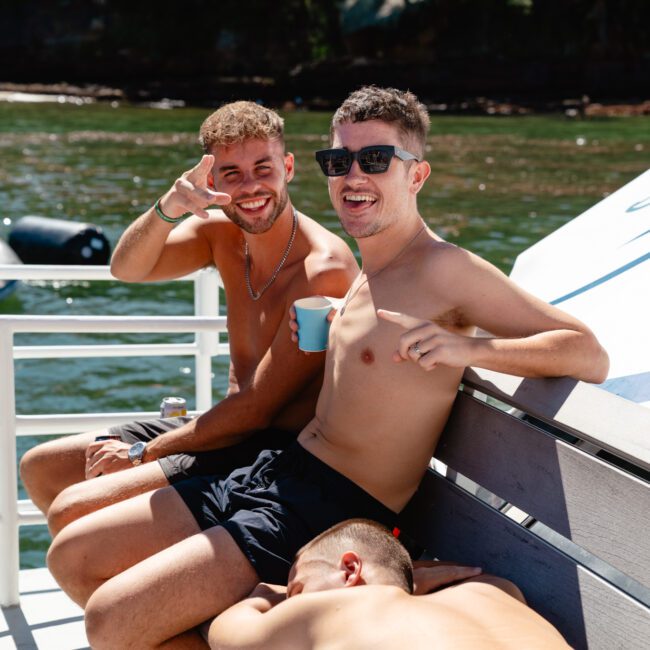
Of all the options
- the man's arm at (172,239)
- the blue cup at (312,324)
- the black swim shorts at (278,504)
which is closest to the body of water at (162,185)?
the man's arm at (172,239)

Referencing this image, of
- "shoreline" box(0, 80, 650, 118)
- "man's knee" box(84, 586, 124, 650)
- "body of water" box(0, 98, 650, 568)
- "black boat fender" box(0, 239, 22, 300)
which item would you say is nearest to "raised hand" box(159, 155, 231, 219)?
"man's knee" box(84, 586, 124, 650)

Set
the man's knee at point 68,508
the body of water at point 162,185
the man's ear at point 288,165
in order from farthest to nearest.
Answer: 1. the body of water at point 162,185
2. the man's ear at point 288,165
3. the man's knee at point 68,508

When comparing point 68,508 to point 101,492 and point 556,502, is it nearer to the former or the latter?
point 101,492

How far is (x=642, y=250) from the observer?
11.7ft

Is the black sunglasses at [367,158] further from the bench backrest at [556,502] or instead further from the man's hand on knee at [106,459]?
the man's hand on knee at [106,459]

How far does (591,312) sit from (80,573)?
6.08 ft

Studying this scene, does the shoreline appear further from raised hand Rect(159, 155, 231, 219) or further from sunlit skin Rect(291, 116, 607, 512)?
sunlit skin Rect(291, 116, 607, 512)

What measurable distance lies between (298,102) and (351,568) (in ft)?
149

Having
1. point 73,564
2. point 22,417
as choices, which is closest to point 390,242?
point 73,564

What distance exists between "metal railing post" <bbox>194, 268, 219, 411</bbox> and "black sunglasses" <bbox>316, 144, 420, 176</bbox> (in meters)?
1.52

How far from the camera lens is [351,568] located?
201 cm

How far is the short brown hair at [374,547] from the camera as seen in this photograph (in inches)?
78.5

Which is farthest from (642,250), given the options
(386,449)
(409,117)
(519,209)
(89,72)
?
(89,72)

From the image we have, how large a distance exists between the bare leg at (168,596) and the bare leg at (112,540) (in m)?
0.20
